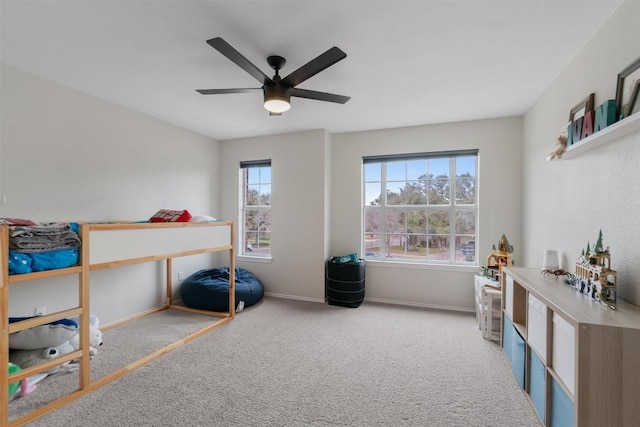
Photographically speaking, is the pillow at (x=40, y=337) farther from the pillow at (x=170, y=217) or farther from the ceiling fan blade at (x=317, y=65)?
the ceiling fan blade at (x=317, y=65)

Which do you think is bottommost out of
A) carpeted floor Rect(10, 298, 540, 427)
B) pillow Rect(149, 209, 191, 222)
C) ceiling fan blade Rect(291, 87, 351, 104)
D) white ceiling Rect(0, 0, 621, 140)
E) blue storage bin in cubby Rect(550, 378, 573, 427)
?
carpeted floor Rect(10, 298, 540, 427)

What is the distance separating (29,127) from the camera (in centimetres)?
246

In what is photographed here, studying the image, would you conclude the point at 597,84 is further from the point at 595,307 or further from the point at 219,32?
the point at 219,32

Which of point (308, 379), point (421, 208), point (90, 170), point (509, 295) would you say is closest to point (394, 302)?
point (421, 208)

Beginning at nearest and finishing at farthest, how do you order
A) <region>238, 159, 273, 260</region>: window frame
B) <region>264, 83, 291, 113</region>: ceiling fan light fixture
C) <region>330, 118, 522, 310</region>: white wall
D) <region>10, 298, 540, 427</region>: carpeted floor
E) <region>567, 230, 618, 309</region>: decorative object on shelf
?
<region>567, 230, 618, 309</region>: decorative object on shelf, <region>10, 298, 540, 427</region>: carpeted floor, <region>264, 83, 291, 113</region>: ceiling fan light fixture, <region>330, 118, 522, 310</region>: white wall, <region>238, 159, 273, 260</region>: window frame

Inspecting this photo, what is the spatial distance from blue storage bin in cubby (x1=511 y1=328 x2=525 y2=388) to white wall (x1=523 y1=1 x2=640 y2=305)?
0.68 meters

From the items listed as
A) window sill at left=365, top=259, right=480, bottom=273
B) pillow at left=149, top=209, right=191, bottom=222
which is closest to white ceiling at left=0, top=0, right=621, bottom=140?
pillow at left=149, top=209, right=191, bottom=222

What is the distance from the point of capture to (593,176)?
187 centimetres

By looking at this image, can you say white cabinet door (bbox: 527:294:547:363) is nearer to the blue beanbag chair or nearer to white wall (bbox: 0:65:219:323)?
the blue beanbag chair

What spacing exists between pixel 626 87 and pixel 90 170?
4.33 m

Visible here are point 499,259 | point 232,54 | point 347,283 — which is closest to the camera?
point 232,54

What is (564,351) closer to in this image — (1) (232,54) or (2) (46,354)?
(1) (232,54)

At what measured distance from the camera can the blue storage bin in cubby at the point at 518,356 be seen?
1982 mm

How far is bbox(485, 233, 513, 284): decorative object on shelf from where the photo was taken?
3.13 meters
